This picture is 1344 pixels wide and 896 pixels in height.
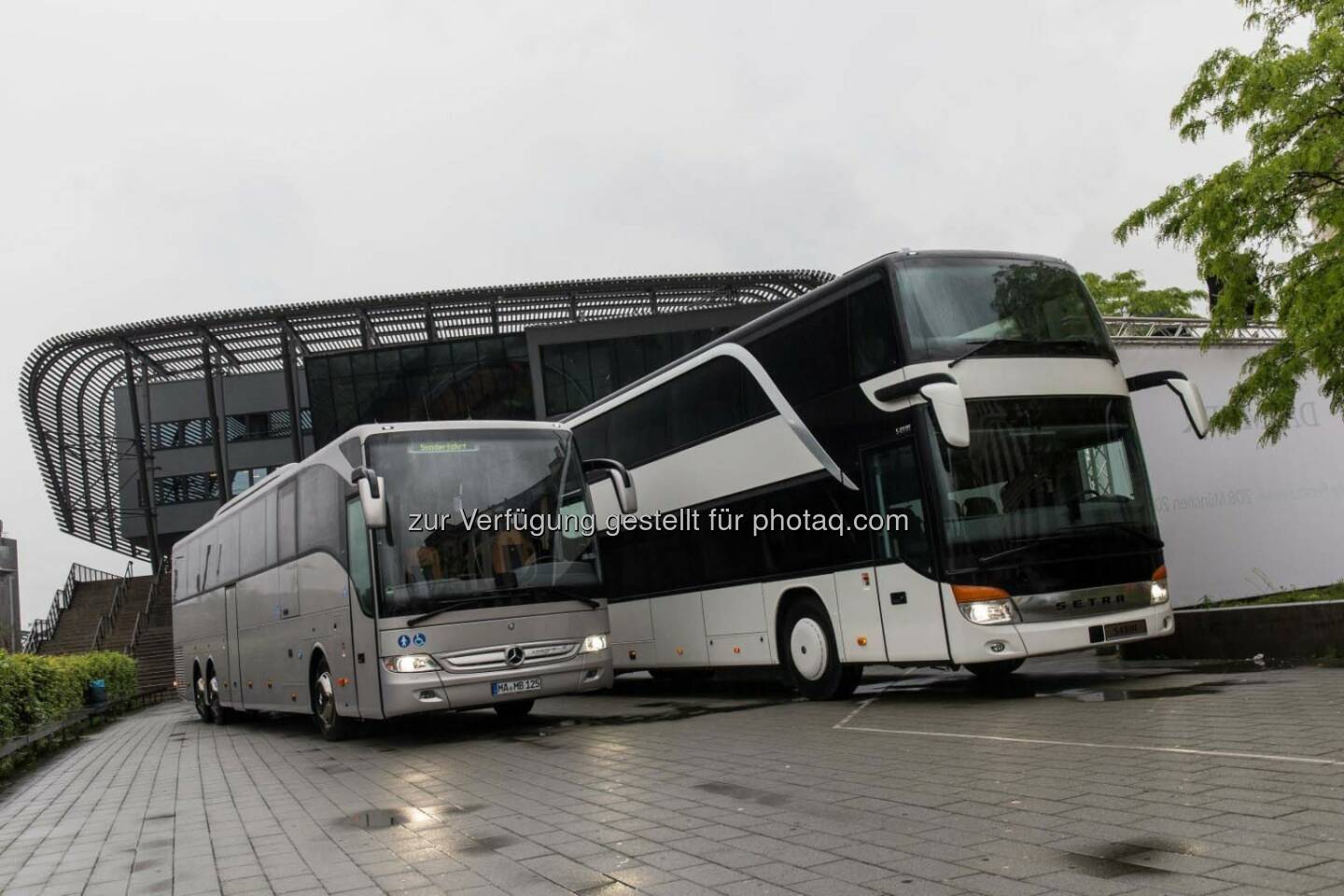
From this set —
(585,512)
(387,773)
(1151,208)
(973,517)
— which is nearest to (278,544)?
(585,512)

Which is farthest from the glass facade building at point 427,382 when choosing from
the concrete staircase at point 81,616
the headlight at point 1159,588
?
the headlight at point 1159,588

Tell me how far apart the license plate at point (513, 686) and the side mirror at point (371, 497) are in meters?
2.09

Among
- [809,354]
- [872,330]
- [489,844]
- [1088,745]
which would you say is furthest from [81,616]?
[1088,745]

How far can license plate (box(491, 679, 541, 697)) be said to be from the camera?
12664 millimetres

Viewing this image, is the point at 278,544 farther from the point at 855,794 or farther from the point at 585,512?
the point at 855,794

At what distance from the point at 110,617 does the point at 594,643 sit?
40293 mm

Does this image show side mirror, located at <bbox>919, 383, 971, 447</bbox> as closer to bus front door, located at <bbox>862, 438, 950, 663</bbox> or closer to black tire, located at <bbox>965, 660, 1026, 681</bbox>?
bus front door, located at <bbox>862, 438, 950, 663</bbox>

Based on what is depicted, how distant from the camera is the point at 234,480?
6662 cm

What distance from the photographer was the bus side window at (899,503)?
1152cm

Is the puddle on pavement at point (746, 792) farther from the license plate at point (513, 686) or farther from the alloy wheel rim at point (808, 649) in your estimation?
the alloy wheel rim at point (808, 649)

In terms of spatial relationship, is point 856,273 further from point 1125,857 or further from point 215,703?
point 215,703

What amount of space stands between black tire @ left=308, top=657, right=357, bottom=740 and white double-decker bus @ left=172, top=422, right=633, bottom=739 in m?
0.02

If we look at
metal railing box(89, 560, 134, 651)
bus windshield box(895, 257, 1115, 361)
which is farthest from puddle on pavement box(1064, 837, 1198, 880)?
metal railing box(89, 560, 134, 651)

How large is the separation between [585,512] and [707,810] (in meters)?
6.83
